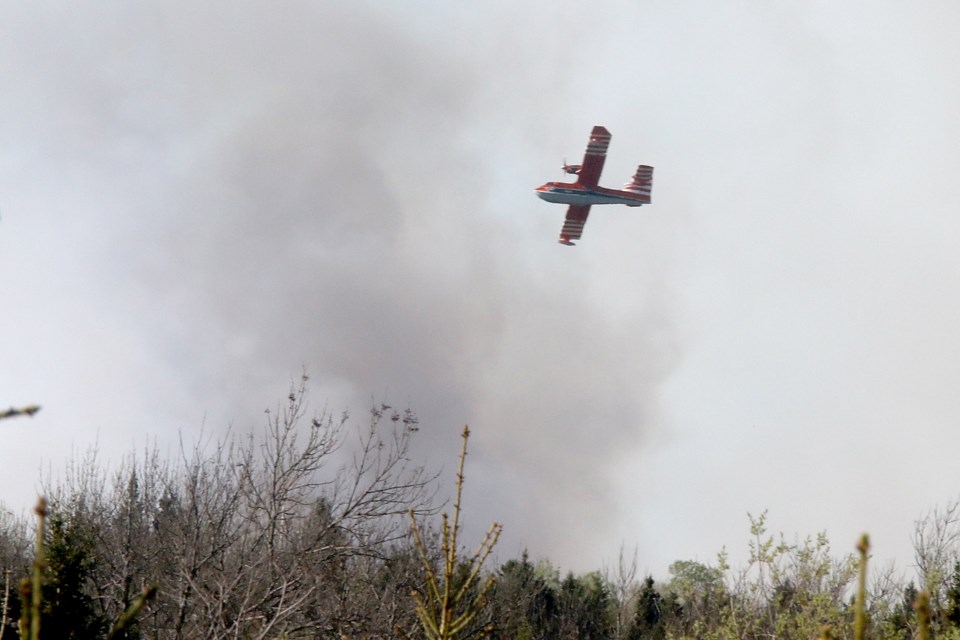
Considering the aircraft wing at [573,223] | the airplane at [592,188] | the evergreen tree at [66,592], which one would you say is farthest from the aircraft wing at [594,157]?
the evergreen tree at [66,592]

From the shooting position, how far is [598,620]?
203ft

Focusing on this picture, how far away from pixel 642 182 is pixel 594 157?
15.9 ft

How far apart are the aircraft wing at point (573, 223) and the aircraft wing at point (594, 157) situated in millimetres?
4107

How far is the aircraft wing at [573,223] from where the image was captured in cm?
5025

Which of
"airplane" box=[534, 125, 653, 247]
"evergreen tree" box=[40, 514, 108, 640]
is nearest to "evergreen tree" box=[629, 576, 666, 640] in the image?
"airplane" box=[534, 125, 653, 247]

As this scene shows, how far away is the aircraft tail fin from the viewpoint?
4878cm

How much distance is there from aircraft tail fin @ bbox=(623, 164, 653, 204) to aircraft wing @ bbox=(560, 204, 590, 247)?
8.37 feet

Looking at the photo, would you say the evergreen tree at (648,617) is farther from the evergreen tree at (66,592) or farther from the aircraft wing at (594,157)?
the evergreen tree at (66,592)

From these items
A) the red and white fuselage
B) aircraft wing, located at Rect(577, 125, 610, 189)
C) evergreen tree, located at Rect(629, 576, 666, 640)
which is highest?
aircraft wing, located at Rect(577, 125, 610, 189)

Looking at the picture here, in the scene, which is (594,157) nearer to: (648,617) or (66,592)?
(648,617)

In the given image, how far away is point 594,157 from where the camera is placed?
149ft

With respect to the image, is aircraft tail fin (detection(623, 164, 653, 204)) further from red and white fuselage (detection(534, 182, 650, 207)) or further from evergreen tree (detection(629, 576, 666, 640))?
evergreen tree (detection(629, 576, 666, 640))

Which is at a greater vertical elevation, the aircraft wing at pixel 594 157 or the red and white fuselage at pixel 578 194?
the aircraft wing at pixel 594 157

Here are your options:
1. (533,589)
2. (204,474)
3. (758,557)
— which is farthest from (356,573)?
(533,589)
